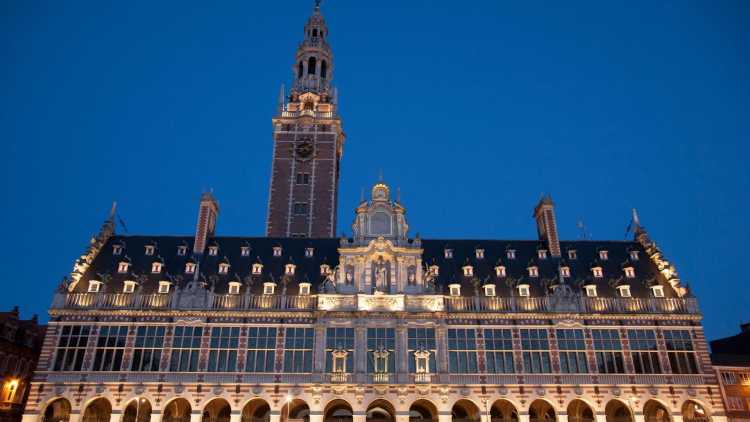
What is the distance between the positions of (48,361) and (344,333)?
24.3 metres

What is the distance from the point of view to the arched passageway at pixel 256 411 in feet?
157

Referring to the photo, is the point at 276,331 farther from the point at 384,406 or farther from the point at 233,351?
the point at 384,406

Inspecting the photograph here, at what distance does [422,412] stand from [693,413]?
73.1 ft

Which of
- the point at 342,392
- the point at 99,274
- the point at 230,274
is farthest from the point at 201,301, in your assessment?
the point at 342,392

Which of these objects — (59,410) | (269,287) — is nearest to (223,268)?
(269,287)

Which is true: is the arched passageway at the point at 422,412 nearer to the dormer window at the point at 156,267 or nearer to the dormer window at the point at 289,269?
the dormer window at the point at 289,269

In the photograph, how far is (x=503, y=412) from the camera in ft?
161

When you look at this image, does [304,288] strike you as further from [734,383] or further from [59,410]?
[734,383]

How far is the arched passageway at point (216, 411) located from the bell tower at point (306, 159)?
24510mm

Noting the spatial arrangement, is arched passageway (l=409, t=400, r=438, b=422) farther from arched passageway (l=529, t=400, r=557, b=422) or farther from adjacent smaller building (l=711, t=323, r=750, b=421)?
adjacent smaller building (l=711, t=323, r=750, b=421)

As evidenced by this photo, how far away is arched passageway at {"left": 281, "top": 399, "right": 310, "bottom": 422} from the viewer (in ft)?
152

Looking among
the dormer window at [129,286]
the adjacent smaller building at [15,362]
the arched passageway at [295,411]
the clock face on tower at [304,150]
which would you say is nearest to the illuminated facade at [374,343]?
the dormer window at [129,286]

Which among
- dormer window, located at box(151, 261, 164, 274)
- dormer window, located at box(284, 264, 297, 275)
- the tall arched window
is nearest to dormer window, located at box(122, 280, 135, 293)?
dormer window, located at box(151, 261, 164, 274)

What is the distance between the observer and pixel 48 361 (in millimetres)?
46875
